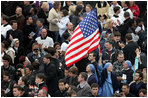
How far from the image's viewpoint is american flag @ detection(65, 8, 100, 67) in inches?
521

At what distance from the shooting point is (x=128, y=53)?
1684 centimetres

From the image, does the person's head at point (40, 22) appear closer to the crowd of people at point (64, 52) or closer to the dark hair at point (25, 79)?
the crowd of people at point (64, 52)

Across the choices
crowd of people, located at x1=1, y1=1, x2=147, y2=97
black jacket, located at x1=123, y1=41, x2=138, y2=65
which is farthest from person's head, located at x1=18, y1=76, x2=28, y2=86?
black jacket, located at x1=123, y1=41, x2=138, y2=65

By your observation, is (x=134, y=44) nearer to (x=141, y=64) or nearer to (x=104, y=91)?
(x=141, y=64)

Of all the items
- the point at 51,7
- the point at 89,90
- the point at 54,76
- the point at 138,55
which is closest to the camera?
the point at 89,90

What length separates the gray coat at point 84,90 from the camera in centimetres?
1404

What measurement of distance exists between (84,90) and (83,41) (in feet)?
4.68

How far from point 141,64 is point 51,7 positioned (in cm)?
568

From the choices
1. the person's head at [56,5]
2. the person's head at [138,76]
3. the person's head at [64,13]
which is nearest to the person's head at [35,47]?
the person's head at [64,13]

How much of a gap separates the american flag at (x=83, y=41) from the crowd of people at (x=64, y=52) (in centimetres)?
99

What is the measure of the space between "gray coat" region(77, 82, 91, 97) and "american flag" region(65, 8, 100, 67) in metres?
1.14

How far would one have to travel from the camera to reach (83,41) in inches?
527

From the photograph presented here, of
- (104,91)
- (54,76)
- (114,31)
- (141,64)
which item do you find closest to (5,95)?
(54,76)

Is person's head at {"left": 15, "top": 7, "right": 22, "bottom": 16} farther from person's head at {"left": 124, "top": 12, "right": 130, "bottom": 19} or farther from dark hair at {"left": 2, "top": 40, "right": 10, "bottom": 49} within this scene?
person's head at {"left": 124, "top": 12, "right": 130, "bottom": 19}
